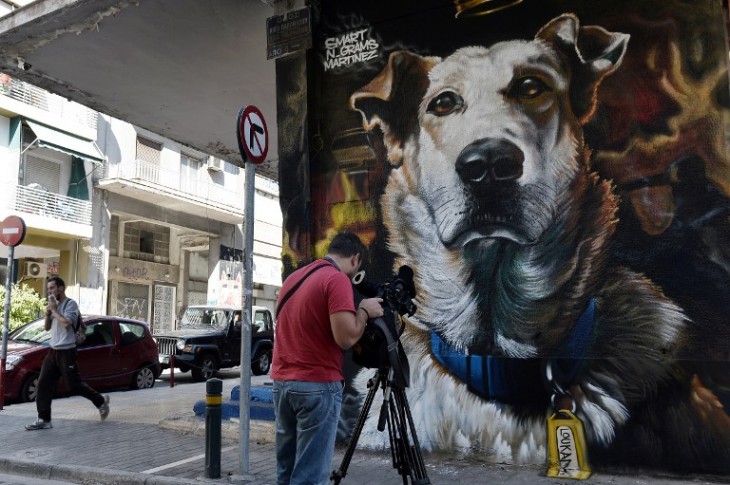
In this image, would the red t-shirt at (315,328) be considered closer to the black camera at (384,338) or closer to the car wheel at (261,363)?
the black camera at (384,338)

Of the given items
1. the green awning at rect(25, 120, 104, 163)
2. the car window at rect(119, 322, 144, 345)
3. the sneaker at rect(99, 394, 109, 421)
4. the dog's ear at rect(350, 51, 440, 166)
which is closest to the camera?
the dog's ear at rect(350, 51, 440, 166)

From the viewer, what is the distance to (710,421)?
490 cm

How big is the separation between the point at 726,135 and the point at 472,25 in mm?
2567

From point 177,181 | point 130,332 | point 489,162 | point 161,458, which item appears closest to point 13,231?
point 130,332

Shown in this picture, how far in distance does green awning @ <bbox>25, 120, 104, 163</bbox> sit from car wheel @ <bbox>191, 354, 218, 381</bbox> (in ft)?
34.4

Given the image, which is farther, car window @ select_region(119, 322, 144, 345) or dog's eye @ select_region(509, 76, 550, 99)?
car window @ select_region(119, 322, 144, 345)

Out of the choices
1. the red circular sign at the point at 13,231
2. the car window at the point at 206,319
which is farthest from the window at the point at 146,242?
the red circular sign at the point at 13,231

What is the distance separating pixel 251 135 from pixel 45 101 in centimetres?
1908

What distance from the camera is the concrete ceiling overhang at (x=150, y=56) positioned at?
299 inches

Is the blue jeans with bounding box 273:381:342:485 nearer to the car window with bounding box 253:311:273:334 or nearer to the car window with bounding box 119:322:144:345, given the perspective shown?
the car window with bounding box 119:322:144:345

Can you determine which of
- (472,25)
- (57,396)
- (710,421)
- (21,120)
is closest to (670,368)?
(710,421)

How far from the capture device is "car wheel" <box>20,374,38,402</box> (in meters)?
10.6

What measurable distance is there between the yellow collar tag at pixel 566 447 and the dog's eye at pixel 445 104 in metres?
3.06

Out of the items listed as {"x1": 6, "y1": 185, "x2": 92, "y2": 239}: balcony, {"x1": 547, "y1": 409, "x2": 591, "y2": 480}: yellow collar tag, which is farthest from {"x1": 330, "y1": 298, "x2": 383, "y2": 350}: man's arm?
{"x1": 6, "y1": 185, "x2": 92, "y2": 239}: balcony
